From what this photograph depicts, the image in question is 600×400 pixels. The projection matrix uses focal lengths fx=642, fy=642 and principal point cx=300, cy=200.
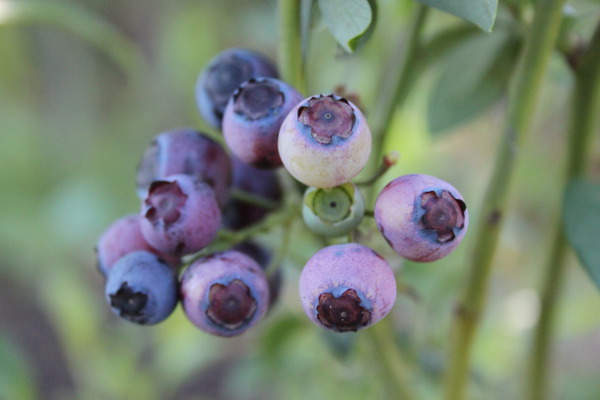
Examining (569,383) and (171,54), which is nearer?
(569,383)

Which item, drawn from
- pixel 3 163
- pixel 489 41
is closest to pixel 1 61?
pixel 3 163

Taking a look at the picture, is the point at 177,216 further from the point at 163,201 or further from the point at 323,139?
the point at 323,139

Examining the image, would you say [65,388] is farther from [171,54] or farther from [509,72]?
[509,72]

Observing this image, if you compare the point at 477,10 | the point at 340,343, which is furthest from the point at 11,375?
the point at 477,10

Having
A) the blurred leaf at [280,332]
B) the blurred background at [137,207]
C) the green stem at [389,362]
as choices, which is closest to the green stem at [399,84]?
the blurred background at [137,207]

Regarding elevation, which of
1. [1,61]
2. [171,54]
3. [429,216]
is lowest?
[429,216]

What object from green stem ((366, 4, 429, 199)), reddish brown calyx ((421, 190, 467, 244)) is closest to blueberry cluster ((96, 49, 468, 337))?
reddish brown calyx ((421, 190, 467, 244))

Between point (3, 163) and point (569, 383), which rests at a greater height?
point (3, 163)

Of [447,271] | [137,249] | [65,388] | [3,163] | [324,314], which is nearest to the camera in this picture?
[324,314]

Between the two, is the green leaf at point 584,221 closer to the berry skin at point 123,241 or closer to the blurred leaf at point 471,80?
the blurred leaf at point 471,80
